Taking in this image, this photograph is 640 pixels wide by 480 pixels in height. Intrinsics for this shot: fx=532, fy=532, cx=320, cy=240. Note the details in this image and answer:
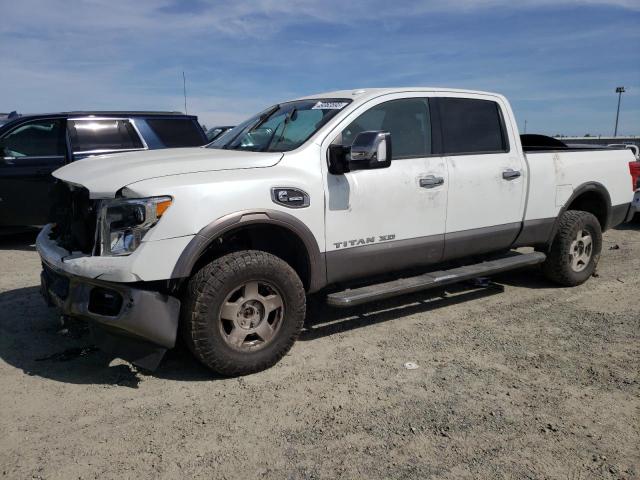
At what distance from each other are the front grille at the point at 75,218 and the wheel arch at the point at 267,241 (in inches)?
26.9

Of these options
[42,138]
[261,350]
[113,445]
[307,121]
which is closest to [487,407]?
[261,350]

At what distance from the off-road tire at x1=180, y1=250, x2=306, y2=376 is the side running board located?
14.6 inches

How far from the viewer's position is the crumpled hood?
328 centimetres

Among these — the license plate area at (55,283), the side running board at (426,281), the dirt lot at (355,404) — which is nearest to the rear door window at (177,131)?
the dirt lot at (355,404)

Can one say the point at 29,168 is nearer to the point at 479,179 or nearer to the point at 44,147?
the point at 44,147

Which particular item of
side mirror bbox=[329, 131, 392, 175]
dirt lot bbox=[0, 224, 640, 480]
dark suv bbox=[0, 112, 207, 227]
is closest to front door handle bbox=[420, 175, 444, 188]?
side mirror bbox=[329, 131, 392, 175]

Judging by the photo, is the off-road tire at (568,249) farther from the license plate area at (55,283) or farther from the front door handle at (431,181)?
the license plate area at (55,283)

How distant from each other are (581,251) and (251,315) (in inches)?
154

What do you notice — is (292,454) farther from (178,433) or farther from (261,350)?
(261,350)

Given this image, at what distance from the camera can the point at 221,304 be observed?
11.1 ft

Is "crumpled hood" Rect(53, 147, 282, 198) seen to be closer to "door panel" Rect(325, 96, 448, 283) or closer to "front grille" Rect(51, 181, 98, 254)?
"front grille" Rect(51, 181, 98, 254)

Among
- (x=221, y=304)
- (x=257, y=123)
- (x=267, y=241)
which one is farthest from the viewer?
(x=257, y=123)

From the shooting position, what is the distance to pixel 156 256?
3.15 m

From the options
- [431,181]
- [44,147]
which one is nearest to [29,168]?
[44,147]
